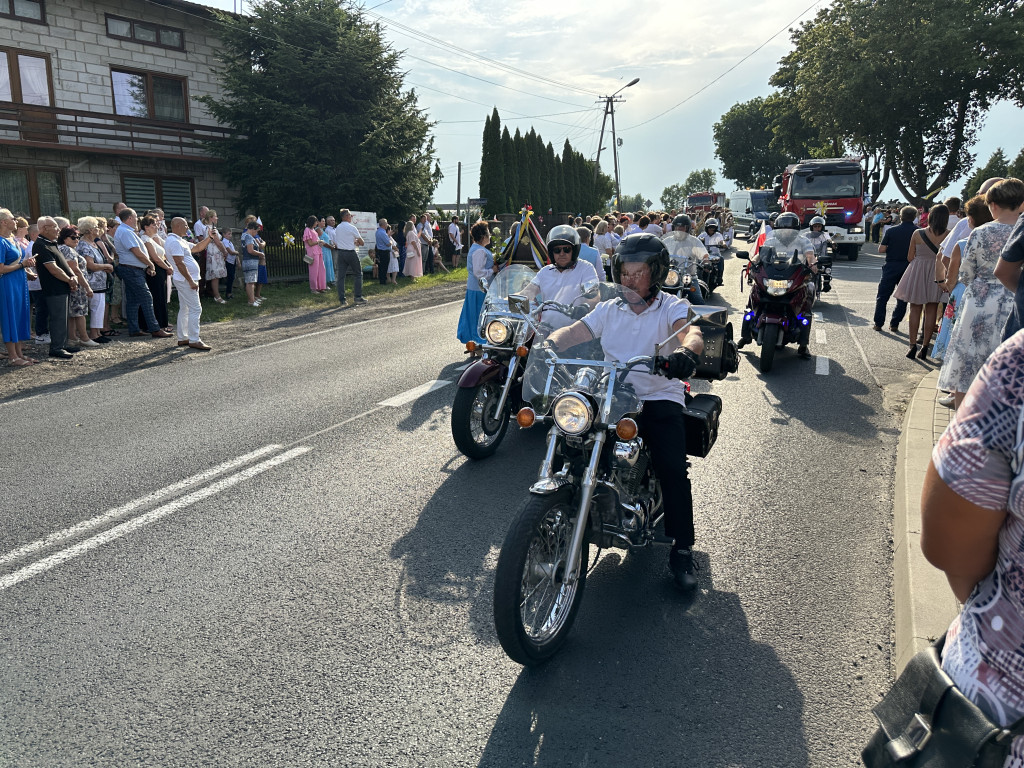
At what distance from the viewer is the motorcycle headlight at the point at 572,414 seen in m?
3.27

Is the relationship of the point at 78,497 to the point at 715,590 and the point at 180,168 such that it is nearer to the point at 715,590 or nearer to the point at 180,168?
the point at 715,590

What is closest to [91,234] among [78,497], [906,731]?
[78,497]

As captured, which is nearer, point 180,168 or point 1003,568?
point 1003,568

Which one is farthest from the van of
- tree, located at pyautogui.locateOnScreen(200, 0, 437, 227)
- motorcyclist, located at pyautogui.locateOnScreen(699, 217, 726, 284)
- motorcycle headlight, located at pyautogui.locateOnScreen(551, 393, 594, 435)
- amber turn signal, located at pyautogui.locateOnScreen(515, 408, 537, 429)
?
motorcycle headlight, located at pyautogui.locateOnScreen(551, 393, 594, 435)

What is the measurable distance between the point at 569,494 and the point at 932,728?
6.76 feet

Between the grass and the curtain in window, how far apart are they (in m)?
9.16

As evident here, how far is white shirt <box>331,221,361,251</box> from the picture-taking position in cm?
1641

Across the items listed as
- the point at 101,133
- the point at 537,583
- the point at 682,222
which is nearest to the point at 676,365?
the point at 537,583

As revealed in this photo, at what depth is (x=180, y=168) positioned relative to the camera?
2594cm

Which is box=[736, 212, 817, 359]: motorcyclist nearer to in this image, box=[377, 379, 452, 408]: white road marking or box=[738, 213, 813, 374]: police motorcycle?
box=[738, 213, 813, 374]: police motorcycle

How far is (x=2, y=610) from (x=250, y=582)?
115 cm

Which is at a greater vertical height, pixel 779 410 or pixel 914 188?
pixel 914 188

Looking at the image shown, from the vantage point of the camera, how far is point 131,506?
5.16 meters

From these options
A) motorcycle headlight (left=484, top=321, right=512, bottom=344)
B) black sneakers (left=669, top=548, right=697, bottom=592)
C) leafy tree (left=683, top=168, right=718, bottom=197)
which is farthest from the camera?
leafy tree (left=683, top=168, right=718, bottom=197)
